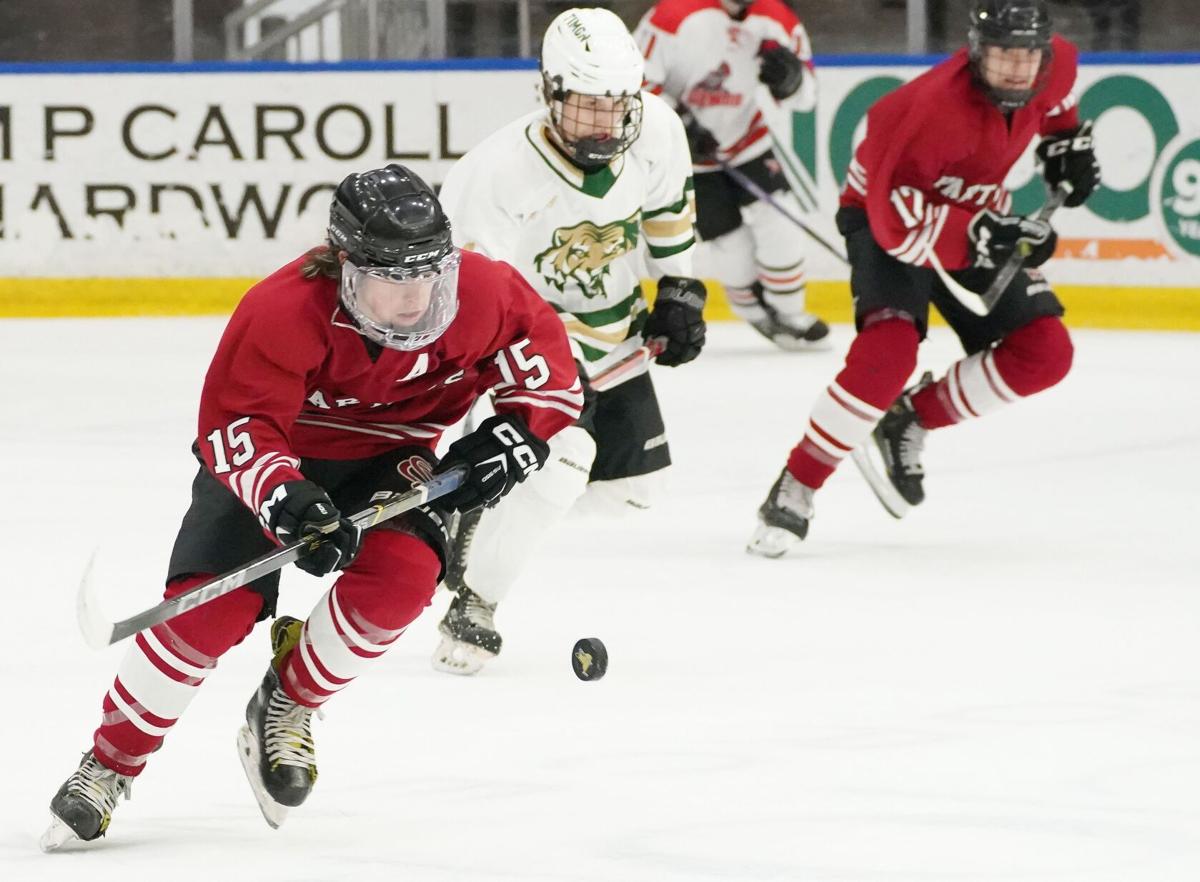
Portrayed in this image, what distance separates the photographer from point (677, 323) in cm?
371

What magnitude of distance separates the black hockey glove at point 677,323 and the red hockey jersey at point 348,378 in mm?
852

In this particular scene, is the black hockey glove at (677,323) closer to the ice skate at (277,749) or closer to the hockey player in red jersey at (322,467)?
the hockey player in red jersey at (322,467)

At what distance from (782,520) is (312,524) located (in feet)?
6.89

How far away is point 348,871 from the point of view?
2.50 metres

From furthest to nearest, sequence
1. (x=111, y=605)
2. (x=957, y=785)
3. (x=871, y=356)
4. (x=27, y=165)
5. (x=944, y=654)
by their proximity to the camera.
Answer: (x=27, y=165)
(x=871, y=356)
(x=111, y=605)
(x=944, y=654)
(x=957, y=785)

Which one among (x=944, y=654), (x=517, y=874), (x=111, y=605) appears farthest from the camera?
(x=111, y=605)

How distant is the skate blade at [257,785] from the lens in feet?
8.57

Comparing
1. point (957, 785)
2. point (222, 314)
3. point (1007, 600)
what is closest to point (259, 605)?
point (957, 785)

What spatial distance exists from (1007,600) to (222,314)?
4469 millimetres

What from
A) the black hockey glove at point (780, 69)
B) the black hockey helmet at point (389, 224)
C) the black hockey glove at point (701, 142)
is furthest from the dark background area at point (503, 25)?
the black hockey helmet at point (389, 224)

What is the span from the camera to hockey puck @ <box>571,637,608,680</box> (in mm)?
3217

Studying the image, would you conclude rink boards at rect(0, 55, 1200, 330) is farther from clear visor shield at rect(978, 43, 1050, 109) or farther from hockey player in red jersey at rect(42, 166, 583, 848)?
hockey player in red jersey at rect(42, 166, 583, 848)

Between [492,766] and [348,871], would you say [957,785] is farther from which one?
[348,871]

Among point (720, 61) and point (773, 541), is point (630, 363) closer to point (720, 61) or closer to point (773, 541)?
point (773, 541)
